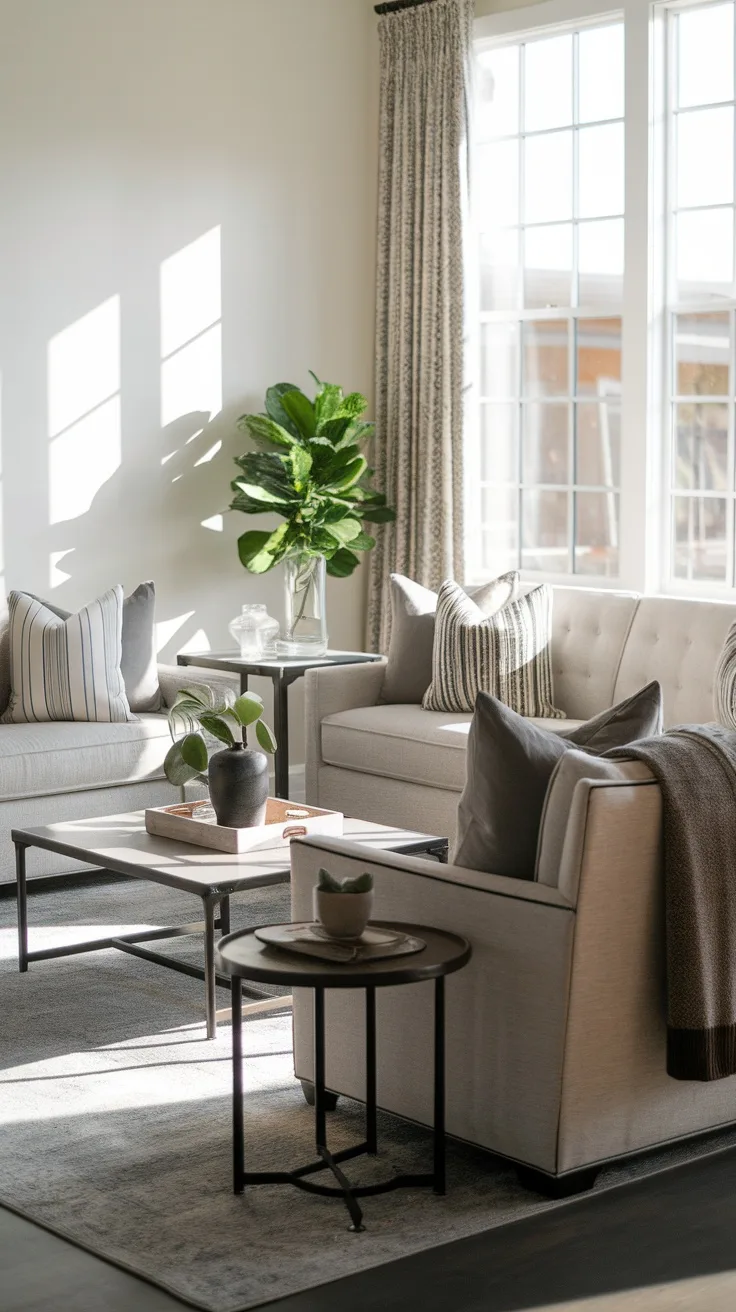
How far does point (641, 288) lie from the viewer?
647 centimetres

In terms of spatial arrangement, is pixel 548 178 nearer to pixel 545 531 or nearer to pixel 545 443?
pixel 545 443

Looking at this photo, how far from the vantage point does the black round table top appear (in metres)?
2.84

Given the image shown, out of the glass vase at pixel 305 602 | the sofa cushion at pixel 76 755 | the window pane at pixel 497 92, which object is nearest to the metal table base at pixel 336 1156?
the sofa cushion at pixel 76 755

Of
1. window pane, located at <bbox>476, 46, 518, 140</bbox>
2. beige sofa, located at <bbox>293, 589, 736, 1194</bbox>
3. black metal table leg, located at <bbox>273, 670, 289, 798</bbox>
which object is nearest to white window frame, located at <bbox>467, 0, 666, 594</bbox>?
window pane, located at <bbox>476, 46, 518, 140</bbox>

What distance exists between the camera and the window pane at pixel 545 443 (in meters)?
6.99

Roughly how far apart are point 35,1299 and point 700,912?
1.36m

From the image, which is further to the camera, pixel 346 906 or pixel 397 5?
pixel 397 5

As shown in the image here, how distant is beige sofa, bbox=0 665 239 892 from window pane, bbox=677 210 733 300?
2.73m

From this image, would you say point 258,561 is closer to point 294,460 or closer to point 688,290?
point 294,460

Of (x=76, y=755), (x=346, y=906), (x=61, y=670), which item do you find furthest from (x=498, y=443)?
(x=346, y=906)

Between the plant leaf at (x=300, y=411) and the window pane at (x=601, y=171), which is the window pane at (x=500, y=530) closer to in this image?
the plant leaf at (x=300, y=411)

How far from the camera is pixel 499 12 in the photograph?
6941 millimetres

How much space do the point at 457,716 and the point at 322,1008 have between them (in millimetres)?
2794

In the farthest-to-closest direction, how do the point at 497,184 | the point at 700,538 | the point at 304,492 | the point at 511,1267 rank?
1. the point at 497,184
2. the point at 304,492
3. the point at 700,538
4. the point at 511,1267
